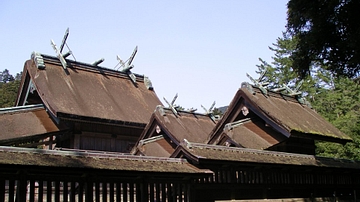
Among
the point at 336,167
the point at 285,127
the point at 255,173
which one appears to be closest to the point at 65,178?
the point at 255,173

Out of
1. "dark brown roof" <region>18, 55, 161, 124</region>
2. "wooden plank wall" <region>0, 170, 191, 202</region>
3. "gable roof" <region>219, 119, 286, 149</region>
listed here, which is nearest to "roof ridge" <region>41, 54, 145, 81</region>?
"dark brown roof" <region>18, 55, 161, 124</region>

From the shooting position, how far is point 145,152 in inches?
965

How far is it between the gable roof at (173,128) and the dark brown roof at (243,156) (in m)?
6.38

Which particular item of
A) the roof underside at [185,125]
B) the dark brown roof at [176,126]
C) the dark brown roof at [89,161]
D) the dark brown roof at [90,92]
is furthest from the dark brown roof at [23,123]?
the dark brown roof at [89,161]

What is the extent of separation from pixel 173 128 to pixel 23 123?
8.13 m

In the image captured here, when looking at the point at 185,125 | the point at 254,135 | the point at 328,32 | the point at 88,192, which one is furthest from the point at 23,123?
the point at 328,32

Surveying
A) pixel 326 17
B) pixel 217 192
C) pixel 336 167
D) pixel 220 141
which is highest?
pixel 326 17

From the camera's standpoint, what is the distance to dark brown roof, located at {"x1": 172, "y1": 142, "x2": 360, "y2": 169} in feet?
A: 52.5

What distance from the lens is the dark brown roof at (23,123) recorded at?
21.7 m

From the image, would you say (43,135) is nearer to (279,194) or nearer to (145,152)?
(145,152)

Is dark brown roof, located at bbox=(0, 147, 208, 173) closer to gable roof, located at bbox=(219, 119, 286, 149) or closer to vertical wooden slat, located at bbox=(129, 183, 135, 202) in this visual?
vertical wooden slat, located at bbox=(129, 183, 135, 202)

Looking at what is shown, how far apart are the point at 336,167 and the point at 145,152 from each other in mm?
9998

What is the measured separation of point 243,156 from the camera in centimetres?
1769

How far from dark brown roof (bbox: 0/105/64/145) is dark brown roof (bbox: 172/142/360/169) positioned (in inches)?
367
